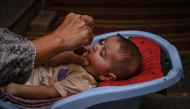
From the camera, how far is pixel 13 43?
3.08 feet

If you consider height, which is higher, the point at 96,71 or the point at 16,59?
the point at 16,59

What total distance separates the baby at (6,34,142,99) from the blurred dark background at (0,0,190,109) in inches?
38.8

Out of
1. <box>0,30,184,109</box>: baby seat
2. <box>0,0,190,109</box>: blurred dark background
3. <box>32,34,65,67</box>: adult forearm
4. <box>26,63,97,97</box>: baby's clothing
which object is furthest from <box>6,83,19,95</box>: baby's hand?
<box>0,0,190,109</box>: blurred dark background

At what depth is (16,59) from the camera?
911 mm

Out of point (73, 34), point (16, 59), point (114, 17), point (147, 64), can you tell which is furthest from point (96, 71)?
point (114, 17)

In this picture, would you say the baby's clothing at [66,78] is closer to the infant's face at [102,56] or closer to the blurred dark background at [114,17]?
the infant's face at [102,56]

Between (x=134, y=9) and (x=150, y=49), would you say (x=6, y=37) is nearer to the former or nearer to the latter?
(x=150, y=49)

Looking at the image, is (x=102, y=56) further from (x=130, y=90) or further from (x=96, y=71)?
(x=130, y=90)

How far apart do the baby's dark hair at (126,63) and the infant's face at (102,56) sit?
2 centimetres

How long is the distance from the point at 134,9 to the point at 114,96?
2506 mm

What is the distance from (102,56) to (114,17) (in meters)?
1.99

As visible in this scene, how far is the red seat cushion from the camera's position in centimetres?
126

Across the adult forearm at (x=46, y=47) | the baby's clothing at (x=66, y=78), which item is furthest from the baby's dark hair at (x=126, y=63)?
the adult forearm at (x=46, y=47)

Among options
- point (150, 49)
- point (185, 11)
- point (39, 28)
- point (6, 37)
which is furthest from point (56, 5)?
point (6, 37)
